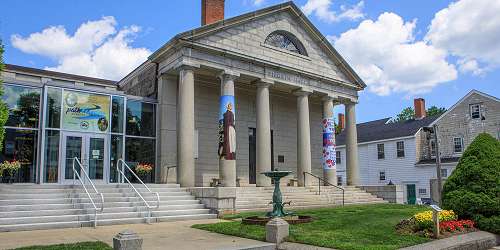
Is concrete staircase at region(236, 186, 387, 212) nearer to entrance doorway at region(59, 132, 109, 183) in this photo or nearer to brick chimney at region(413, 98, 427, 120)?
entrance doorway at region(59, 132, 109, 183)

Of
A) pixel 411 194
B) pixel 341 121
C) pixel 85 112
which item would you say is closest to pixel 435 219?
pixel 85 112

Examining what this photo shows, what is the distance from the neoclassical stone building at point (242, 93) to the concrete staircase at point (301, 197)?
4.22ft

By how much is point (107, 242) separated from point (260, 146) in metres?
13.0

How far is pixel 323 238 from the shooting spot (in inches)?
374

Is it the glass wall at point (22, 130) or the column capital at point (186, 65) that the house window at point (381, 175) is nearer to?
the column capital at point (186, 65)

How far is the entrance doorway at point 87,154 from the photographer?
18500 mm

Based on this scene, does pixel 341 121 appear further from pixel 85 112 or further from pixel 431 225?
pixel 431 225

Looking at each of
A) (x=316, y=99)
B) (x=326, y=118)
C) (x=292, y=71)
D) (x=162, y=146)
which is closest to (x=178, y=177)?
(x=162, y=146)

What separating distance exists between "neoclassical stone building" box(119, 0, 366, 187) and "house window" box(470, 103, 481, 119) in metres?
15.1

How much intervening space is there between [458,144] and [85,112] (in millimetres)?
31754

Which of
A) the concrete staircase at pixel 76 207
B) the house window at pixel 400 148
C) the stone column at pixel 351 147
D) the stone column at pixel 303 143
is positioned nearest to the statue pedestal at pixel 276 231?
the concrete staircase at pixel 76 207

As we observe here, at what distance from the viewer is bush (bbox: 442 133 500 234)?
37.2 ft

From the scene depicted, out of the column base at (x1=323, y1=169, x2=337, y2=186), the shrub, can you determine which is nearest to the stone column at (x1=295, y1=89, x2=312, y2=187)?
the column base at (x1=323, y1=169, x2=337, y2=186)

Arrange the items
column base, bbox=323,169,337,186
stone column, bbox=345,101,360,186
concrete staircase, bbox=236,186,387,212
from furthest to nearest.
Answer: stone column, bbox=345,101,360,186, column base, bbox=323,169,337,186, concrete staircase, bbox=236,186,387,212
